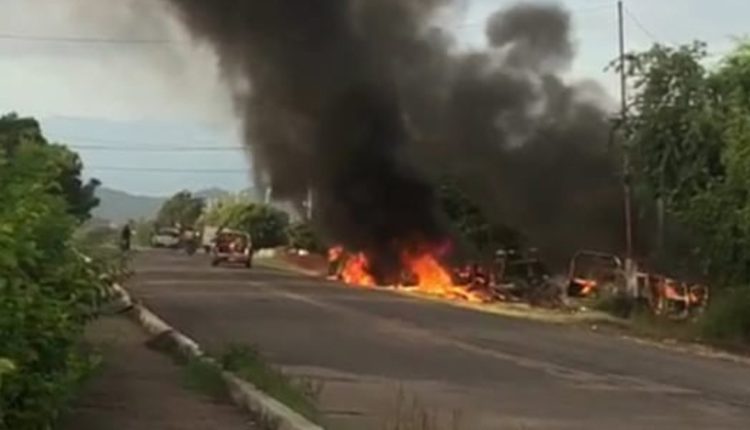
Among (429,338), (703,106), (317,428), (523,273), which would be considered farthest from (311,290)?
(317,428)

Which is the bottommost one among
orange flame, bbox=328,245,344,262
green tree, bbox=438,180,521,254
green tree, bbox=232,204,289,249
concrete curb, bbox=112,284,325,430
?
concrete curb, bbox=112,284,325,430

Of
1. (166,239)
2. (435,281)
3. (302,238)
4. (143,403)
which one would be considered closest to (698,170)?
(435,281)

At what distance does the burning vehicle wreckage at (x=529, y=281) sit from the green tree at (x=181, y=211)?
7343 centimetres

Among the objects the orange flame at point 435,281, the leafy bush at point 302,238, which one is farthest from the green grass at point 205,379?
the leafy bush at point 302,238

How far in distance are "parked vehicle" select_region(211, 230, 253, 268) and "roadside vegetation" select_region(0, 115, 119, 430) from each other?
47.0 meters

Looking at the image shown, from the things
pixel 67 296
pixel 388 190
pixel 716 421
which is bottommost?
pixel 716 421

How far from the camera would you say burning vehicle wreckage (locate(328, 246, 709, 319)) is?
29641mm

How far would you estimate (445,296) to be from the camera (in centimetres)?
3778

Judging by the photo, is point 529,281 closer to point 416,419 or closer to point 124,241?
point 124,241

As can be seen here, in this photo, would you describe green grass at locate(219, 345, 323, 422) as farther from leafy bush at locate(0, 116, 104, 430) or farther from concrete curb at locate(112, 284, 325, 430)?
leafy bush at locate(0, 116, 104, 430)

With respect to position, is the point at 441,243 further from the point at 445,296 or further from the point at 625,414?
the point at 625,414

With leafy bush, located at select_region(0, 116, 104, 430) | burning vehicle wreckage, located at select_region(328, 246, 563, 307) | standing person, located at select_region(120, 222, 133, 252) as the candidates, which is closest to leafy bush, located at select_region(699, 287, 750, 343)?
burning vehicle wreckage, located at select_region(328, 246, 563, 307)

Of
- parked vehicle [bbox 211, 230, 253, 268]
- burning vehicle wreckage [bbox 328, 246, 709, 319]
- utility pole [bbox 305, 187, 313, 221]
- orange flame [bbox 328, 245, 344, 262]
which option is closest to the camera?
burning vehicle wreckage [bbox 328, 246, 709, 319]

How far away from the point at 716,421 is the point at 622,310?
17.7 metres
